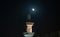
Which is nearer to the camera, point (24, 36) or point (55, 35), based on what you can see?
point (55, 35)

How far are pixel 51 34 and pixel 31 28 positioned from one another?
95 cm

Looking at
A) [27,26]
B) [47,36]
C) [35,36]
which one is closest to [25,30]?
[27,26]

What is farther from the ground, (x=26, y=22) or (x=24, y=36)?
(x=26, y=22)

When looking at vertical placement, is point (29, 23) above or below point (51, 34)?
above

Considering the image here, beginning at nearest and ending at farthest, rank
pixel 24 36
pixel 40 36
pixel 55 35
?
pixel 55 35 → pixel 40 36 → pixel 24 36

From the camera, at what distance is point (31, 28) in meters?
4.82

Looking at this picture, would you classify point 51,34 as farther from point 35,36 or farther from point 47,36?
point 35,36

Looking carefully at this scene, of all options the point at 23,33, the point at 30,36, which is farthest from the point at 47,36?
the point at 23,33

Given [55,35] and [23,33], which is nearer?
[55,35]

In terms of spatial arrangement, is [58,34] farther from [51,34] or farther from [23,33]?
[23,33]

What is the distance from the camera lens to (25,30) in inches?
189

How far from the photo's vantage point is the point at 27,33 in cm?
466

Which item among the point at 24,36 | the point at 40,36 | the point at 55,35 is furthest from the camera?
the point at 24,36

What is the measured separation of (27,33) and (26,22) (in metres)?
0.37
